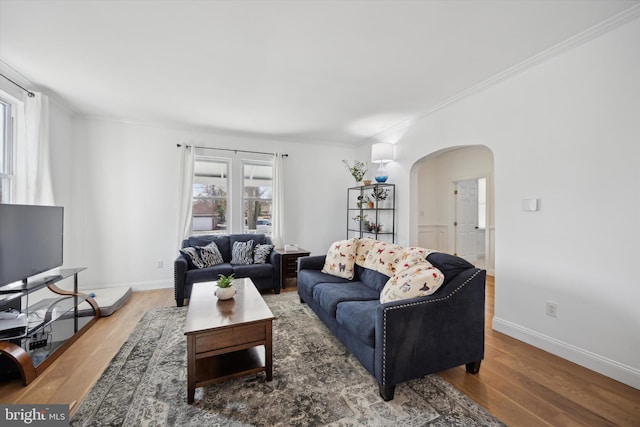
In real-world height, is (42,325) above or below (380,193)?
below

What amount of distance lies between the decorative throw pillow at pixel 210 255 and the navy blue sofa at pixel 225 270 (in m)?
0.09

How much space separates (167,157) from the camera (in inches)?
175

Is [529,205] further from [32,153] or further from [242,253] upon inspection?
[32,153]

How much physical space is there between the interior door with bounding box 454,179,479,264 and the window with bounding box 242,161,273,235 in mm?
4033

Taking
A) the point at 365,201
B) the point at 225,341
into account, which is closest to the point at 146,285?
the point at 225,341

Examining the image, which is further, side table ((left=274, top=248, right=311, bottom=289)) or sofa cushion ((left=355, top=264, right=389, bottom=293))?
side table ((left=274, top=248, right=311, bottom=289))

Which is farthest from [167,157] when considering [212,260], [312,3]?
[312,3]

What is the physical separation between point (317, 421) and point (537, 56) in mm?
3410

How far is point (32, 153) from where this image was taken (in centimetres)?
295

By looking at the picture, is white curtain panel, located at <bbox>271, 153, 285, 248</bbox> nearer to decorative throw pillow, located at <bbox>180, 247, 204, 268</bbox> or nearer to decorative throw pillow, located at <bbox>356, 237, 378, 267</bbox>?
decorative throw pillow, located at <bbox>180, 247, 204, 268</bbox>

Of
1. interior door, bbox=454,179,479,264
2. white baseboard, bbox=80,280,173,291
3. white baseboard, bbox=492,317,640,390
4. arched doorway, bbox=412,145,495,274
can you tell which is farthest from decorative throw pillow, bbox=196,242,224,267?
interior door, bbox=454,179,479,264

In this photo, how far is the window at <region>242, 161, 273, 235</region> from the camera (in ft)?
16.6

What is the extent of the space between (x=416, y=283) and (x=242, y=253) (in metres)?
2.89

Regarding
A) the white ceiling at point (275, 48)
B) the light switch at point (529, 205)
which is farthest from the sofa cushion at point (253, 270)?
the light switch at point (529, 205)
